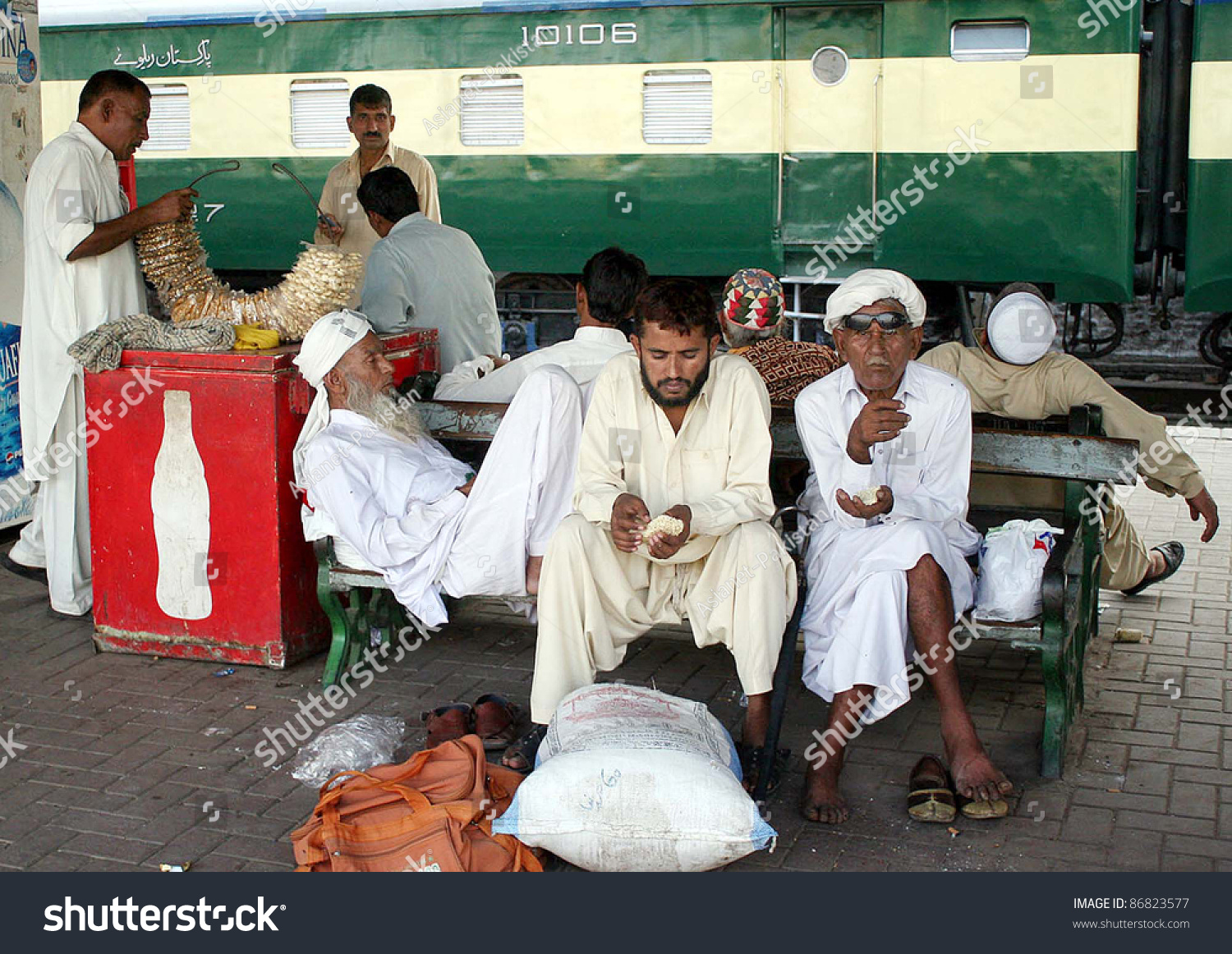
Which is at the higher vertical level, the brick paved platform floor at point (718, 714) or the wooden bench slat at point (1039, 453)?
the wooden bench slat at point (1039, 453)

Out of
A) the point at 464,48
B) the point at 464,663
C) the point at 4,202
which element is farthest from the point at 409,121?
the point at 464,663

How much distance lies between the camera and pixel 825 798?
3.61 meters

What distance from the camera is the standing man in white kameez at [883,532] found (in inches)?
Answer: 143

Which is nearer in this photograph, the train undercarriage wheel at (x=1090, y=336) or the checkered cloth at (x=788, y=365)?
the checkered cloth at (x=788, y=365)

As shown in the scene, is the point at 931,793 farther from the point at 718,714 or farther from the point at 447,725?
the point at 447,725

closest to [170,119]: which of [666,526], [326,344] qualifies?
[326,344]

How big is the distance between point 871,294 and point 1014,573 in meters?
0.88

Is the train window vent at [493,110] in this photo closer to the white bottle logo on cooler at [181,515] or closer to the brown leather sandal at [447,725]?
the white bottle logo on cooler at [181,515]

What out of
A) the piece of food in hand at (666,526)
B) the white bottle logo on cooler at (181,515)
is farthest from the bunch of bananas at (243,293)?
the piece of food in hand at (666,526)

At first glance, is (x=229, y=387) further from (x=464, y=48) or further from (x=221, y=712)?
(x=464, y=48)

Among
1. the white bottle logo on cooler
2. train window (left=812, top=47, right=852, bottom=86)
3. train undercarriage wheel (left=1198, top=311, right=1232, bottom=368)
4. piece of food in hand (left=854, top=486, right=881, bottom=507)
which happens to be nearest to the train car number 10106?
train window (left=812, top=47, right=852, bottom=86)

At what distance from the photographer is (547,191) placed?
937 cm

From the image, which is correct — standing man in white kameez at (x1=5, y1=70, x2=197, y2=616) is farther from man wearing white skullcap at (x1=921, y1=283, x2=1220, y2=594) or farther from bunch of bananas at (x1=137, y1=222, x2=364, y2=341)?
man wearing white skullcap at (x1=921, y1=283, x2=1220, y2=594)

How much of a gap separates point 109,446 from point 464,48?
17.9ft
